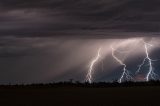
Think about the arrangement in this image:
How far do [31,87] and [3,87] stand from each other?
206 inches

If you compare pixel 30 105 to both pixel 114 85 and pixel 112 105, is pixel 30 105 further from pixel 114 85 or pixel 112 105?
pixel 114 85

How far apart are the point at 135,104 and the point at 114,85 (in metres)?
44.3

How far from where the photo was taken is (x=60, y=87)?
89375 mm

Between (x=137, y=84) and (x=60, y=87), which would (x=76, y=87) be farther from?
(x=137, y=84)

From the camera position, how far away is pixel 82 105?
43.4 m

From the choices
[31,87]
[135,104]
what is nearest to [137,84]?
[31,87]

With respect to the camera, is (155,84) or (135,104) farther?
(155,84)

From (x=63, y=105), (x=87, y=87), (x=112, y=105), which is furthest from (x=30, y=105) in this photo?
(x=87, y=87)

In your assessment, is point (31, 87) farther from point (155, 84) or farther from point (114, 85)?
point (155, 84)

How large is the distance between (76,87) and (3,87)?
1295 centimetres

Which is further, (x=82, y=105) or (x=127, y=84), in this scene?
(x=127, y=84)

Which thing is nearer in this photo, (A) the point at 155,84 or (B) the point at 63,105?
(B) the point at 63,105

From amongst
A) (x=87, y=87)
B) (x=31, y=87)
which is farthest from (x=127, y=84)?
(x=31, y=87)

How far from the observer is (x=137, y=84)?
288 ft
